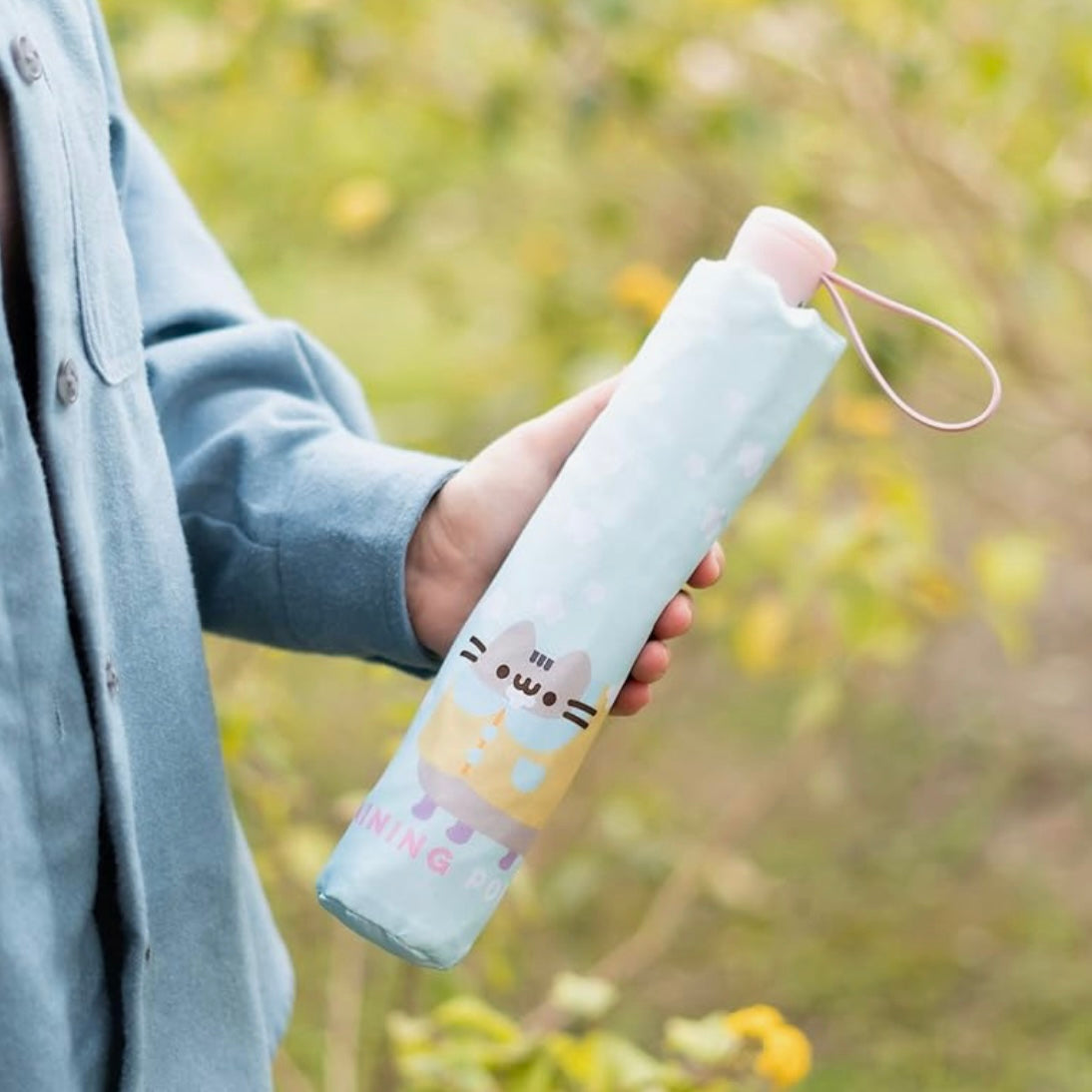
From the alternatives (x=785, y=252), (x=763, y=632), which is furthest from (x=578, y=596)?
(x=763, y=632)

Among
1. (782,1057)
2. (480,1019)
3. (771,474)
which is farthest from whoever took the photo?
(771,474)

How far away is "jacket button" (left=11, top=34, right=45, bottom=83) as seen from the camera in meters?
0.77

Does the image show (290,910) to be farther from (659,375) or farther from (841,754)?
(659,375)

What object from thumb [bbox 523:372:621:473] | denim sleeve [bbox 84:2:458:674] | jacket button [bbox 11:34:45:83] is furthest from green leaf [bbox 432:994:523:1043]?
jacket button [bbox 11:34:45:83]

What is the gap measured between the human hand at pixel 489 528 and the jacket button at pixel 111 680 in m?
0.19

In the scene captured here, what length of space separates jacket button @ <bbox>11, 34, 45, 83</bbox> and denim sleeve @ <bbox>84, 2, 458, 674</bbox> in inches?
5.7

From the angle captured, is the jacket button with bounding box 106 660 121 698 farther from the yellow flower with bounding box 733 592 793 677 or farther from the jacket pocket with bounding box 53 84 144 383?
the yellow flower with bounding box 733 592 793 677

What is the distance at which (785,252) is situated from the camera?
34.5 inches

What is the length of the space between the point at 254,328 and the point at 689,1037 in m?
0.50

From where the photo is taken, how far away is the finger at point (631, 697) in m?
0.92

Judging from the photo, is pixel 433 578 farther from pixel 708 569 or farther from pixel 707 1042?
pixel 707 1042

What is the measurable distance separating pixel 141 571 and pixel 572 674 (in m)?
0.20

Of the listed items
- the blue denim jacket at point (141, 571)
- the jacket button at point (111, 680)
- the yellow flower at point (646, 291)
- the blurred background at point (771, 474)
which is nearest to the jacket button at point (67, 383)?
the blue denim jacket at point (141, 571)

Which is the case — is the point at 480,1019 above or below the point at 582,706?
below
